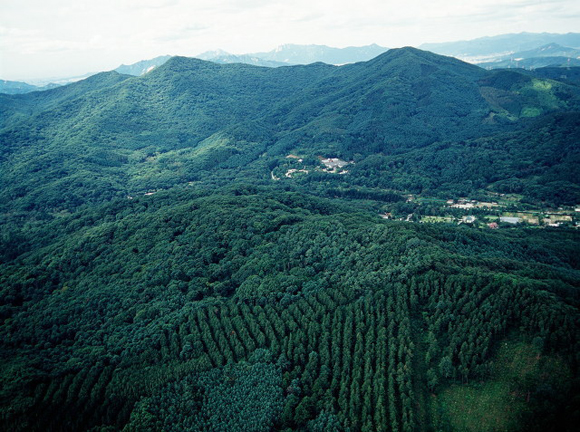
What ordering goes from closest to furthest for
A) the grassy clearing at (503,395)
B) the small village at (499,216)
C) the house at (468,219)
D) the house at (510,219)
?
1. the grassy clearing at (503,395)
2. the small village at (499,216)
3. the house at (510,219)
4. the house at (468,219)

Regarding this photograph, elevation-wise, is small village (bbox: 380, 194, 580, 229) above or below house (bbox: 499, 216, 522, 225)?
above

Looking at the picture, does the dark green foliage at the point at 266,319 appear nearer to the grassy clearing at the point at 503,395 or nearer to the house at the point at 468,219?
the grassy clearing at the point at 503,395

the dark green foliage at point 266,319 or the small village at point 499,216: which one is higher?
the dark green foliage at point 266,319

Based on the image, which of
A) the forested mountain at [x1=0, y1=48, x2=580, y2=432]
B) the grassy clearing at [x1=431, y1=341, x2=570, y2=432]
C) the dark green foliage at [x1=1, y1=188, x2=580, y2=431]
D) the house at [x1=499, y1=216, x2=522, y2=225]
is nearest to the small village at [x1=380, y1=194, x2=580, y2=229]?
the house at [x1=499, y1=216, x2=522, y2=225]

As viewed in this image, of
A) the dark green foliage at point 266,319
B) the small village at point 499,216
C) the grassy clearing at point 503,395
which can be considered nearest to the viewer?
the grassy clearing at point 503,395

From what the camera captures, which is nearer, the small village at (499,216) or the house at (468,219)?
the small village at (499,216)

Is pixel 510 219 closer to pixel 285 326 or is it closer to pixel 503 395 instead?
pixel 503 395

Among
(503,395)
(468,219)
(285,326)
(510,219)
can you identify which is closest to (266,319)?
(285,326)

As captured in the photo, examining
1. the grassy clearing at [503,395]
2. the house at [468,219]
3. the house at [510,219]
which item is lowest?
the house at [510,219]

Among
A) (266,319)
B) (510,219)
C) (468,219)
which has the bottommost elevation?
(510,219)

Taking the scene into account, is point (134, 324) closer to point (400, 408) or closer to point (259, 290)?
point (259, 290)

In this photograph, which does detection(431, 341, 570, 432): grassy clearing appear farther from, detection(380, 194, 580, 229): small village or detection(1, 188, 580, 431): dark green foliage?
detection(380, 194, 580, 229): small village

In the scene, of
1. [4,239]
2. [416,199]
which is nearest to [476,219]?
[416,199]

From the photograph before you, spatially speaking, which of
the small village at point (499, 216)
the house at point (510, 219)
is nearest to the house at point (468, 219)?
the small village at point (499, 216)
